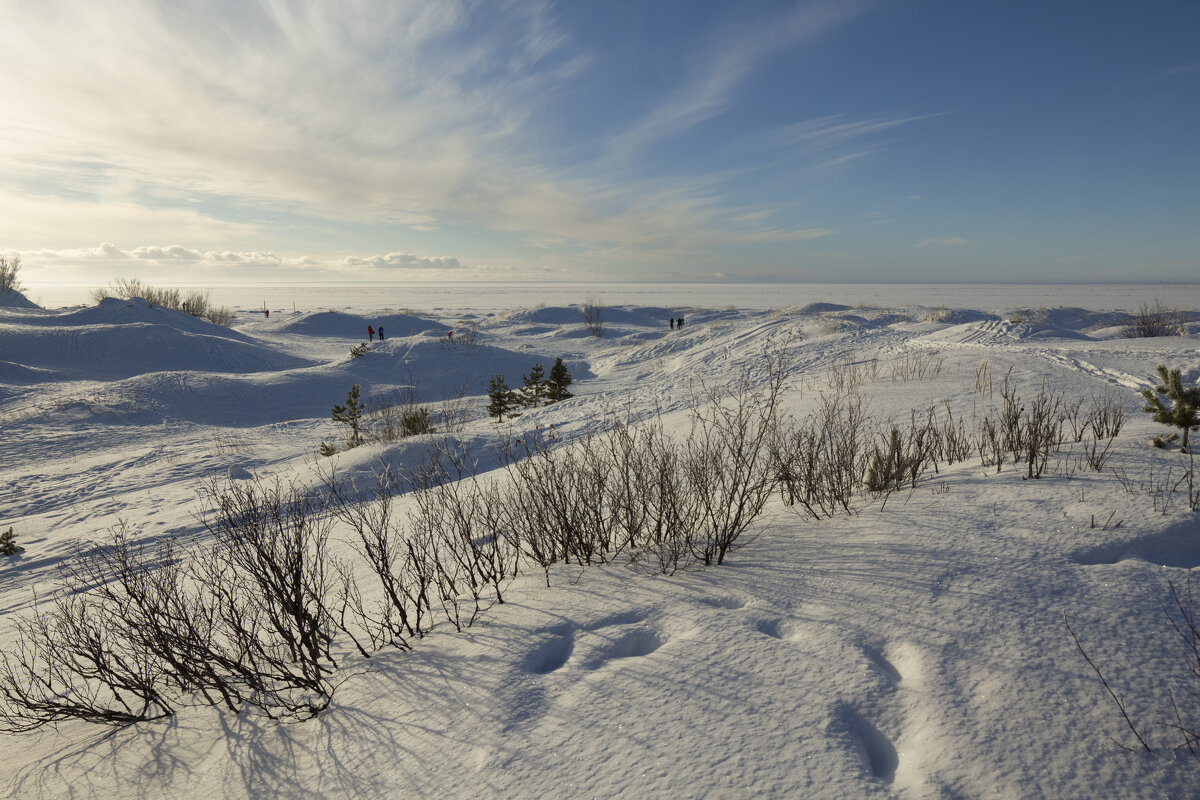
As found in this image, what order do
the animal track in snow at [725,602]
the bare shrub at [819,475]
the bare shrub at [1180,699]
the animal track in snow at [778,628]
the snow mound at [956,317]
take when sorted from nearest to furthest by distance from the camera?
the bare shrub at [1180,699] < the animal track in snow at [778,628] < the animal track in snow at [725,602] < the bare shrub at [819,475] < the snow mound at [956,317]

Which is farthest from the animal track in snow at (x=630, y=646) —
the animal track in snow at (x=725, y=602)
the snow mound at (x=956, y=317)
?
the snow mound at (x=956, y=317)

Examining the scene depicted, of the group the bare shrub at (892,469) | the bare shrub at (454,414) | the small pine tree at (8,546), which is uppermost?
the bare shrub at (892,469)

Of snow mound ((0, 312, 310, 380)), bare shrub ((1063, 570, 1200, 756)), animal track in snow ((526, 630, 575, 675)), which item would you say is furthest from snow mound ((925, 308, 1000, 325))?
snow mound ((0, 312, 310, 380))

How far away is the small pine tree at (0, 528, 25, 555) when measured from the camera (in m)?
6.21

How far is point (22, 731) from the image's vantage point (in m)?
2.76

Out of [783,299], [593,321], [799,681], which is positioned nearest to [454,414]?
[799,681]

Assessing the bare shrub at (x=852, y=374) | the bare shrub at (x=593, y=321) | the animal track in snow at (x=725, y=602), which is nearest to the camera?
the animal track in snow at (x=725, y=602)

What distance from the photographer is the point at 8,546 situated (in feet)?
20.4

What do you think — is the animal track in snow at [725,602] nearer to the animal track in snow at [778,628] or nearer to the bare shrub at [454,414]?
the animal track in snow at [778,628]

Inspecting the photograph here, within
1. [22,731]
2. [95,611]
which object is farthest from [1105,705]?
[95,611]

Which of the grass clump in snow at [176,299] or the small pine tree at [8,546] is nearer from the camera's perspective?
the small pine tree at [8,546]

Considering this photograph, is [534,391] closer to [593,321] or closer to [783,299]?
[593,321]

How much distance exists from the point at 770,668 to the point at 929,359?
9948 millimetres

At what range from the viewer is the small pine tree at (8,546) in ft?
20.4
